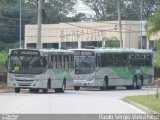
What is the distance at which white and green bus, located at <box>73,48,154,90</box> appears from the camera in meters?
51.1

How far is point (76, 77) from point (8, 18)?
179 ft

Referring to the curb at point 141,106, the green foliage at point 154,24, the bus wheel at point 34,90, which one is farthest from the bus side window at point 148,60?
the curb at point 141,106

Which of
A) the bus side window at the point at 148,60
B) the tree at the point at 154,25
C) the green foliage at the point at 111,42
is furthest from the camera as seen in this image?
the green foliage at the point at 111,42

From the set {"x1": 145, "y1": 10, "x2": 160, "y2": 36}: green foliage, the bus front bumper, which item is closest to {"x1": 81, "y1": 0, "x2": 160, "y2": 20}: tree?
Answer: the bus front bumper

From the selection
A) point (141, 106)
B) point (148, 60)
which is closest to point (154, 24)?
point (141, 106)

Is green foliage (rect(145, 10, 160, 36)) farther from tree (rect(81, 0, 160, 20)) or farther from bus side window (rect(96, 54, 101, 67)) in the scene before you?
tree (rect(81, 0, 160, 20))

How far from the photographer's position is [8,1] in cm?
10812

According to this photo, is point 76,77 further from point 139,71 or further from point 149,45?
point 149,45

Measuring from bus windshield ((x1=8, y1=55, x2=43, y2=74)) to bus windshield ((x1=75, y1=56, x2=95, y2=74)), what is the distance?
25.6 ft

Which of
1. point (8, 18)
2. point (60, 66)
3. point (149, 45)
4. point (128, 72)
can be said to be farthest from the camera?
point (8, 18)

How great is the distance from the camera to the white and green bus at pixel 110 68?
5112cm

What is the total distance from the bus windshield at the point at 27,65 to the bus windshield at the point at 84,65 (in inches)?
307

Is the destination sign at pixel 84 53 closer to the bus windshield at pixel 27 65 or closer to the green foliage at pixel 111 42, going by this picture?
the bus windshield at pixel 27 65

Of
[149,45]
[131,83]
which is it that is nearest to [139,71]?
[131,83]
